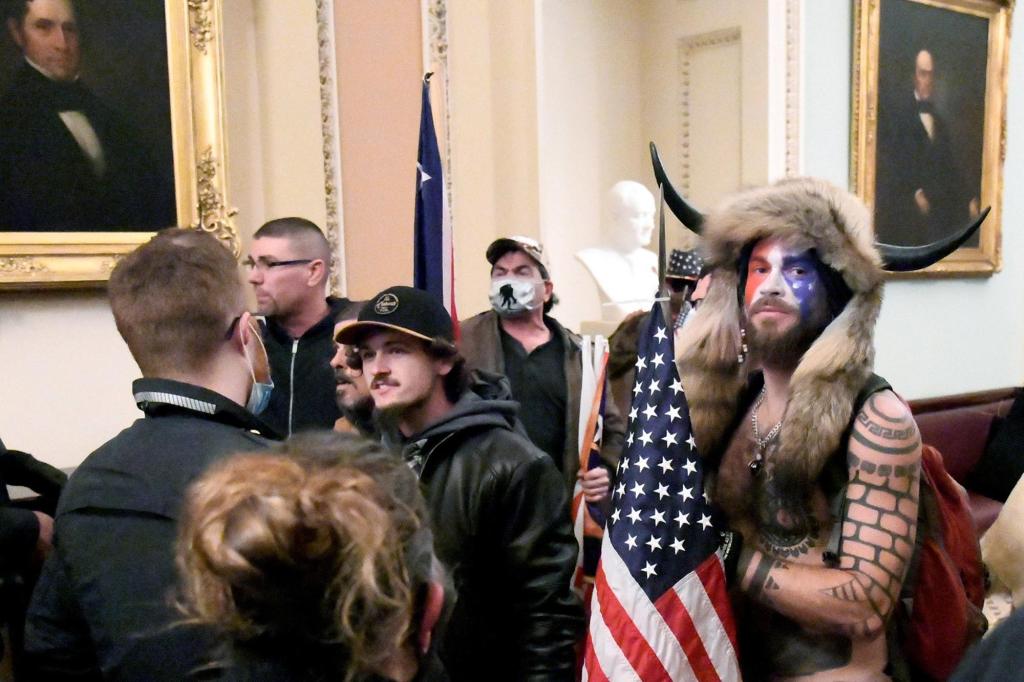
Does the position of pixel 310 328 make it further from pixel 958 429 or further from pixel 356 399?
pixel 958 429

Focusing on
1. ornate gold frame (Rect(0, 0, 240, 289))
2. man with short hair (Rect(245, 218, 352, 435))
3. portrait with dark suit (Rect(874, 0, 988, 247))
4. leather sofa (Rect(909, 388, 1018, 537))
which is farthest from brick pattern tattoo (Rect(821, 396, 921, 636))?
portrait with dark suit (Rect(874, 0, 988, 247))

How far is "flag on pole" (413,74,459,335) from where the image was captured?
3.01 m

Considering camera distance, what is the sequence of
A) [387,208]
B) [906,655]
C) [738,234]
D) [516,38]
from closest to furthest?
[906,655] < [738,234] < [387,208] < [516,38]

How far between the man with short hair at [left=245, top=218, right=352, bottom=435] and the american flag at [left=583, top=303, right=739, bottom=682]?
5.03 ft

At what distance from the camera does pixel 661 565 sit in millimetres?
1881

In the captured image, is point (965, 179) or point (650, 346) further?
point (965, 179)

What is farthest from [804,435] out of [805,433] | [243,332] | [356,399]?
[356,399]

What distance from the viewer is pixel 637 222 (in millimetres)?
5020

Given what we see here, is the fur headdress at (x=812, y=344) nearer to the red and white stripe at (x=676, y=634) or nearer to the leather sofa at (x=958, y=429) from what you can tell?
the red and white stripe at (x=676, y=634)

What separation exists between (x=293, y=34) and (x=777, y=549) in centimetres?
315

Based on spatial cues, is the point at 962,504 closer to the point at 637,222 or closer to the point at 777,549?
the point at 777,549

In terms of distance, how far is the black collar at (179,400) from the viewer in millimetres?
1610

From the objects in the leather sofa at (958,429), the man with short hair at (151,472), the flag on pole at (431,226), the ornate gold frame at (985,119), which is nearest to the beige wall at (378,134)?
the flag on pole at (431,226)

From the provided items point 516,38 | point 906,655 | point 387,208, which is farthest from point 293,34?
point 906,655
